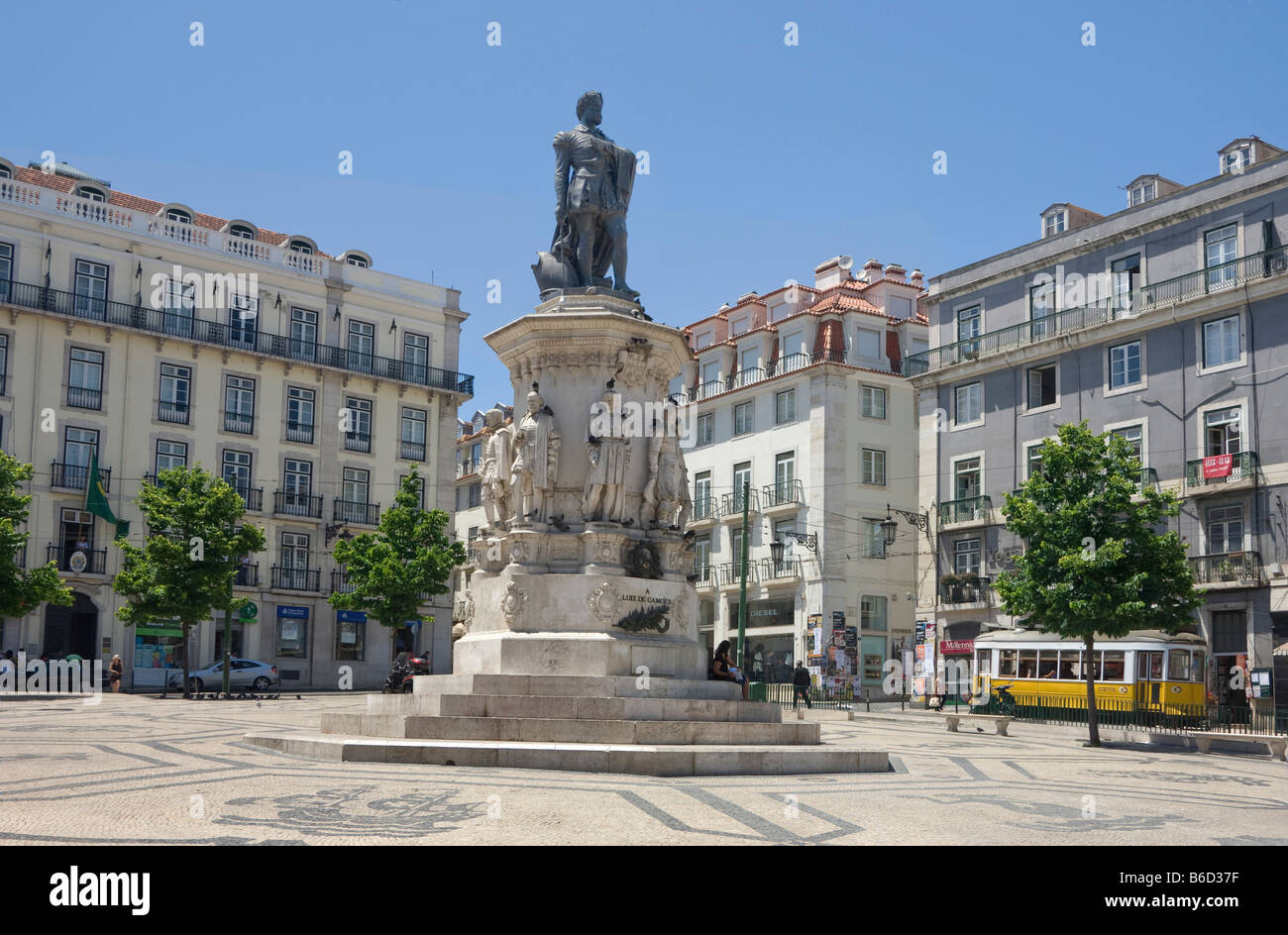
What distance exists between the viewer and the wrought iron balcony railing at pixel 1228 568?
33.3 meters

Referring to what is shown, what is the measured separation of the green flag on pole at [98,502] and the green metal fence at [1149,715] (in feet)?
99.2

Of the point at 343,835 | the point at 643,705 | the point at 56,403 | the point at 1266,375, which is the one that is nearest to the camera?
the point at 343,835

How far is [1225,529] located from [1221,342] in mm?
5399

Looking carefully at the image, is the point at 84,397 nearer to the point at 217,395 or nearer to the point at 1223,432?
the point at 217,395

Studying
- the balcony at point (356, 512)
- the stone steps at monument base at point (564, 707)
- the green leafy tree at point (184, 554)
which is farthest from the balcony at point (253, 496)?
the stone steps at monument base at point (564, 707)

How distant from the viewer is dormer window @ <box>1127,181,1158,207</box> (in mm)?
41562

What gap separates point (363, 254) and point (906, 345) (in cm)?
2480

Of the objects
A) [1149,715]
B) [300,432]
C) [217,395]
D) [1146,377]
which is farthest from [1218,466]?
[217,395]

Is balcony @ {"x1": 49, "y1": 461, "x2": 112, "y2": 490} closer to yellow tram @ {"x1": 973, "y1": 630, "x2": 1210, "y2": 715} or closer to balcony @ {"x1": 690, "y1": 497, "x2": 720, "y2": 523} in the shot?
balcony @ {"x1": 690, "y1": 497, "x2": 720, "y2": 523}

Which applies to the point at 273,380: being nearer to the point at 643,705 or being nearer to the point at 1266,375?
the point at 1266,375

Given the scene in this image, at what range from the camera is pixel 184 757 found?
44.0 ft

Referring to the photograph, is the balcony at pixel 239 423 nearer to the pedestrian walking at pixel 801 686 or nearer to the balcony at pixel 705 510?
the balcony at pixel 705 510

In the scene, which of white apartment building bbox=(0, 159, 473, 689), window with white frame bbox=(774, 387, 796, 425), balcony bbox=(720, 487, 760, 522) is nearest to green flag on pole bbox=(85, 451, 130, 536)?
white apartment building bbox=(0, 159, 473, 689)
